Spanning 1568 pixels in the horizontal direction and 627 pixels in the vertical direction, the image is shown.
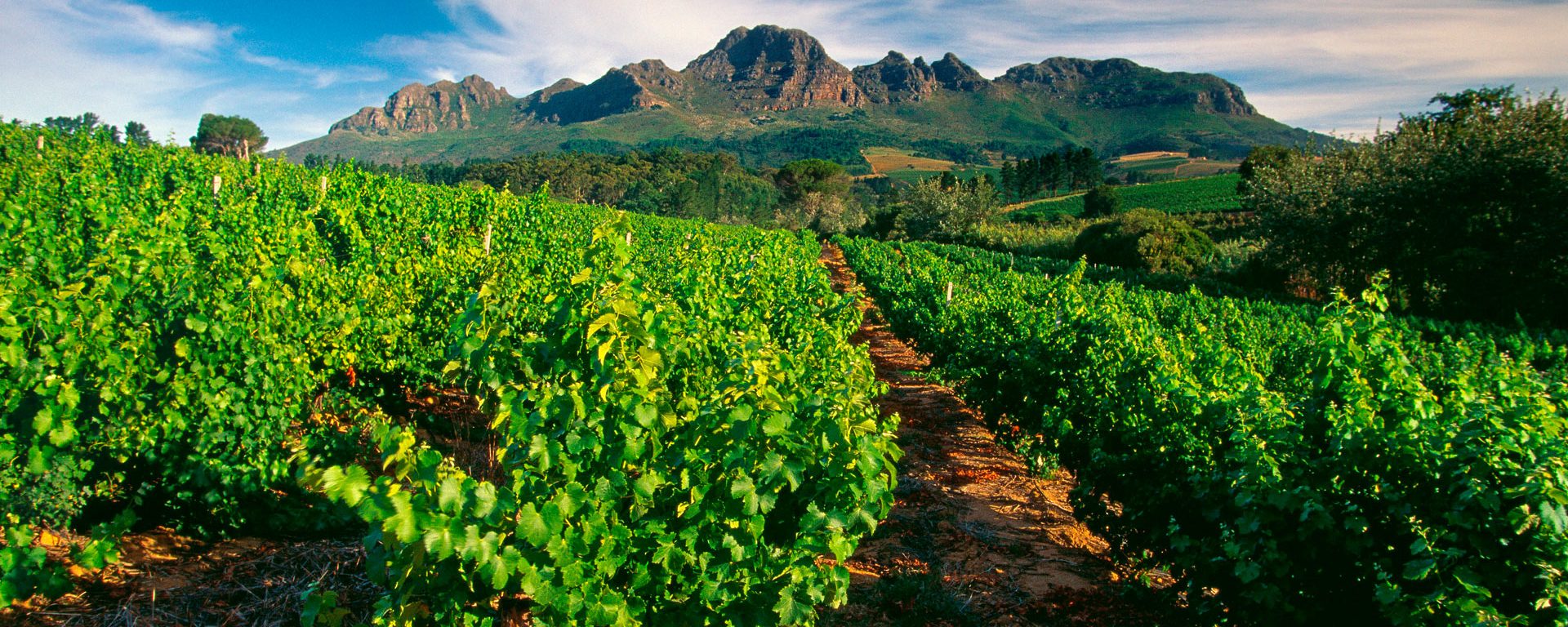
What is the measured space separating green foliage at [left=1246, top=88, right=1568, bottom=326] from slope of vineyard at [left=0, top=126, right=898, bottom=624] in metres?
22.1

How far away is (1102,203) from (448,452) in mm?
59545

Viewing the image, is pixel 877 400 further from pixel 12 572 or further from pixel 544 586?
pixel 12 572

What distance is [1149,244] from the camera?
29.7 meters

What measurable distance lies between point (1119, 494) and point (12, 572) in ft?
17.7

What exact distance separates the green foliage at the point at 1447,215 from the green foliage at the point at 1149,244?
15.1ft

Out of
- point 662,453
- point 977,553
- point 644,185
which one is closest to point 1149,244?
point 977,553

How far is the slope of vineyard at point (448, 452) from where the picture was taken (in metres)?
2.50

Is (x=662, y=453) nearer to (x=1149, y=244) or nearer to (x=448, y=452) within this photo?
(x=448, y=452)

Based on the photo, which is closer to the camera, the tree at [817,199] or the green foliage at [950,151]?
the tree at [817,199]

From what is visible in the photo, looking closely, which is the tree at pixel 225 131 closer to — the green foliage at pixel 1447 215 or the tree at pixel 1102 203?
the tree at pixel 1102 203

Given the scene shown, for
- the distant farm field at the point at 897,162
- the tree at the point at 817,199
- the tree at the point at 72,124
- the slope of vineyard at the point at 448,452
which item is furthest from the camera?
the distant farm field at the point at 897,162

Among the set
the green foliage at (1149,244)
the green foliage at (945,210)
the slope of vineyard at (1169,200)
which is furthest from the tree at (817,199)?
the green foliage at (1149,244)

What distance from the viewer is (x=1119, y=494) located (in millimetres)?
4727

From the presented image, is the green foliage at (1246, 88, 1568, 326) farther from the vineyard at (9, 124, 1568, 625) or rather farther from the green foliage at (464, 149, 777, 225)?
the green foliage at (464, 149, 777, 225)
